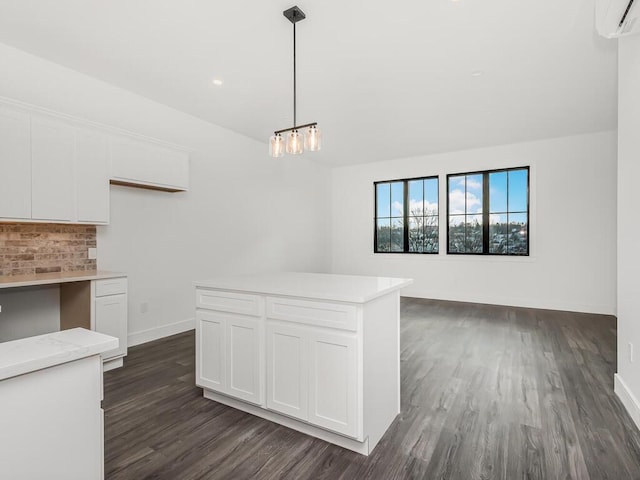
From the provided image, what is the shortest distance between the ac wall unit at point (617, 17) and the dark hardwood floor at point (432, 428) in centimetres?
248

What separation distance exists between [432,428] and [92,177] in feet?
11.7

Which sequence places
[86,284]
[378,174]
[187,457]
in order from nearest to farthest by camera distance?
[187,457] → [86,284] → [378,174]

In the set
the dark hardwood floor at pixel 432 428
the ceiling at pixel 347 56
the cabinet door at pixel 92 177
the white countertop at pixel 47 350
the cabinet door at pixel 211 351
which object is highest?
the ceiling at pixel 347 56

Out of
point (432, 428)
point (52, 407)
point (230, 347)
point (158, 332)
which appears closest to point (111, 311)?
point (158, 332)

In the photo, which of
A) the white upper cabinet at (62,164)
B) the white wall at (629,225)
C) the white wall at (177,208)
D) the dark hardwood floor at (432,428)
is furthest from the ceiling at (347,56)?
the dark hardwood floor at (432,428)

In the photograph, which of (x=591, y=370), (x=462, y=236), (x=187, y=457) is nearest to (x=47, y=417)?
(x=187, y=457)

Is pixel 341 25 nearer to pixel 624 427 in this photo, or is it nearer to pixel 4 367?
pixel 4 367

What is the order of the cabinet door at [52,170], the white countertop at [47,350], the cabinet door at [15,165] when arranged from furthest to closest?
the cabinet door at [52,170], the cabinet door at [15,165], the white countertop at [47,350]

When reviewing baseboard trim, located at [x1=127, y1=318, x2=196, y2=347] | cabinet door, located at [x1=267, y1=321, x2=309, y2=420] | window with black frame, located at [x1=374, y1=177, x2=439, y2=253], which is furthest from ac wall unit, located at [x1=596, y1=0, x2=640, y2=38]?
baseboard trim, located at [x1=127, y1=318, x2=196, y2=347]

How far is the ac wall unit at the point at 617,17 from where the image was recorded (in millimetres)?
1917

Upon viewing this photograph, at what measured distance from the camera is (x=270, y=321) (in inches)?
85.7

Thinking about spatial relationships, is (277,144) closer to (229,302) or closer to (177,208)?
(229,302)

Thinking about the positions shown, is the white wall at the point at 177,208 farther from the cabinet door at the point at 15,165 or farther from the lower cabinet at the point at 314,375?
the lower cabinet at the point at 314,375

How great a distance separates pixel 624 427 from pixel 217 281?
285 centimetres
